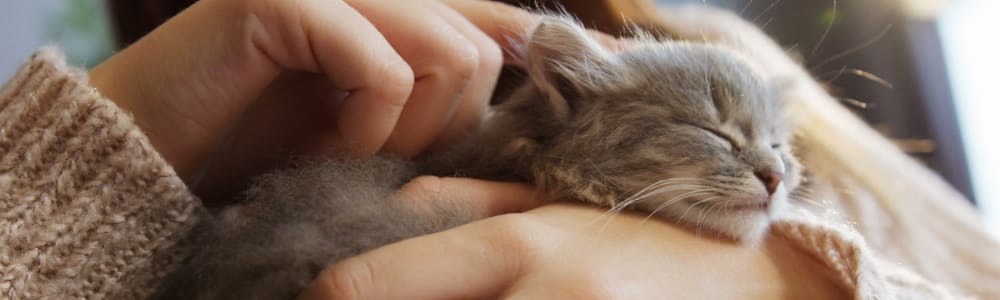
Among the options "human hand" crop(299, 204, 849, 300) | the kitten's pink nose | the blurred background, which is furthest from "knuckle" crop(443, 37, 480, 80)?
the blurred background

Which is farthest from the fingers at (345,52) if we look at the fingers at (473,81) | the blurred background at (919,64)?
the blurred background at (919,64)

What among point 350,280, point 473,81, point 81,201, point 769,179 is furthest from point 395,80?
point 769,179

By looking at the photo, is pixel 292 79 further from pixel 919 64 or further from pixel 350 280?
pixel 919 64

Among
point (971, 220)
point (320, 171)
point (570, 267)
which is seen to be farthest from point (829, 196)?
point (320, 171)

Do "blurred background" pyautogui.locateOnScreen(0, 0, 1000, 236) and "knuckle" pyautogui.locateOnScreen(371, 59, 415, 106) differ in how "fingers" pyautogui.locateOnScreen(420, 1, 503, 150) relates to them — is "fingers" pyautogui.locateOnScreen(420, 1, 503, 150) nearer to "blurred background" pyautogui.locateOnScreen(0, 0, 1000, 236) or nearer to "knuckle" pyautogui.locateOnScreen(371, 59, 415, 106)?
"knuckle" pyautogui.locateOnScreen(371, 59, 415, 106)

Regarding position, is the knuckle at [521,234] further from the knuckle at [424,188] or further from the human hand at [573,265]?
the knuckle at [424,188]
